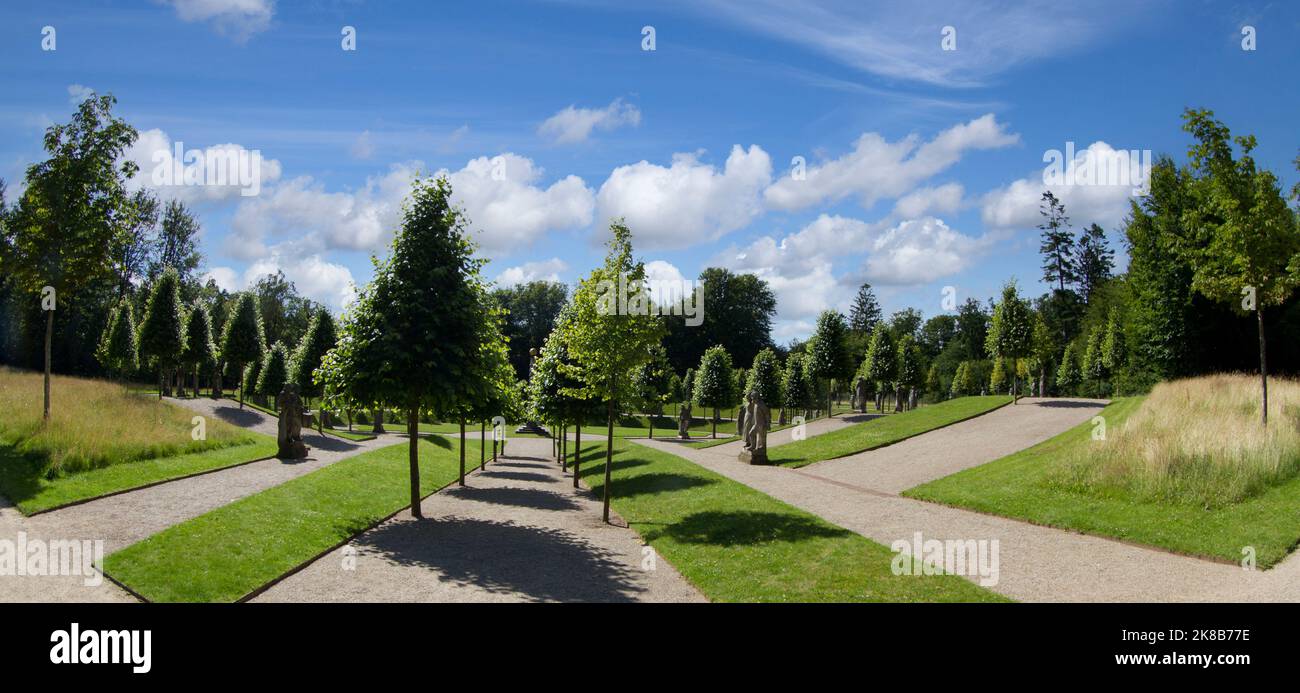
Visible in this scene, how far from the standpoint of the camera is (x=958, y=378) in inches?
3152

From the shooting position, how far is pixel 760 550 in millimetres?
12969

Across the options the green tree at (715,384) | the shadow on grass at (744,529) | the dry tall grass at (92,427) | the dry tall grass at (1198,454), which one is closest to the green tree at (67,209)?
the dry tall grass at (92,427)

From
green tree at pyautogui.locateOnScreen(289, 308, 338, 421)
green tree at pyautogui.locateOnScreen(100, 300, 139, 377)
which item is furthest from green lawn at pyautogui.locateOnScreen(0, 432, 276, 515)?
green tree at pyautogui.locateOnScreen(100, 300, 139, 377)

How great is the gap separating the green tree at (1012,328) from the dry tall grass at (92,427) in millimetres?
36104

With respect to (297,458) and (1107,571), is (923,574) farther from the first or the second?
(297,458)

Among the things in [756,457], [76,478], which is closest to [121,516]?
[76,478]

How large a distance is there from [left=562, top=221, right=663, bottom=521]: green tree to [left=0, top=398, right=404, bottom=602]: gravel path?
27.5 ft

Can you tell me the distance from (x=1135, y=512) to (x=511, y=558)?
1174cm

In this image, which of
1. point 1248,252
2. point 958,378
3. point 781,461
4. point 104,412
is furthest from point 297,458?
point 958,378

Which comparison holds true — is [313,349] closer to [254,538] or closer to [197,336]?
[197,336]

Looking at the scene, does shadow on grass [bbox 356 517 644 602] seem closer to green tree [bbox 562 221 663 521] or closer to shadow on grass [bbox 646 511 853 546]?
shadow on grass [bbox 646 511 853 546]

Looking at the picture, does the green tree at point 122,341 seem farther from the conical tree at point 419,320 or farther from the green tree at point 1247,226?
the green tree at point 1247,226

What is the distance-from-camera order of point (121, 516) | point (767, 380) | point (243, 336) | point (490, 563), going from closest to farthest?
point (490, 563), point (121, 516), point (243, 336), point (767, 380)
